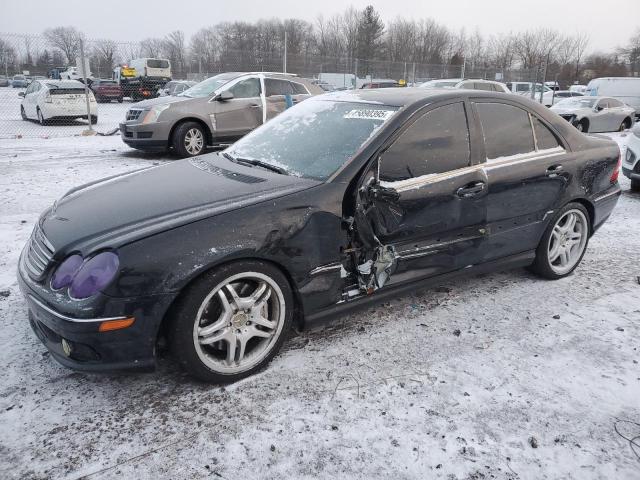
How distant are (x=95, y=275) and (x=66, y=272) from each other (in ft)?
0.69

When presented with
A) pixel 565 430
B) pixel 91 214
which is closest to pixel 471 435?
pixel 565 430

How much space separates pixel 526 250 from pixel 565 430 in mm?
1755

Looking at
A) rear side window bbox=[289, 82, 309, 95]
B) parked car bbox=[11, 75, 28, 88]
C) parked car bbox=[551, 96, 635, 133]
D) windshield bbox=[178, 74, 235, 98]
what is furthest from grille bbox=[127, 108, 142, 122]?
parked car bbox=[11, 75, 28, 88]

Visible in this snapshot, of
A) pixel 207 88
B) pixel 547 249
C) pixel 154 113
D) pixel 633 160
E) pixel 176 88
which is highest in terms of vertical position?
pixel 176 88

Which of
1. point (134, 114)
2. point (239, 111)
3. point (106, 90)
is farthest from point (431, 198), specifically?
point (106, 90)

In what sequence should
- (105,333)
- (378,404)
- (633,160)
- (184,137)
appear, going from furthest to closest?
(184,137)
(633,160)
(378,404)
(105,333)

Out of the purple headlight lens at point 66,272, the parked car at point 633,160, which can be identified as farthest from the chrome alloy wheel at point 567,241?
the parked car at point 633,160

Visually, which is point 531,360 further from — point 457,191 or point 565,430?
point 457,191

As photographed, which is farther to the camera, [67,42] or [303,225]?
[67,42]

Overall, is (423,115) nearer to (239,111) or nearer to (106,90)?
(239,111)

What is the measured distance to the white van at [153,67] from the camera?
32531mm

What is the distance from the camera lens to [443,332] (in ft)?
10.7

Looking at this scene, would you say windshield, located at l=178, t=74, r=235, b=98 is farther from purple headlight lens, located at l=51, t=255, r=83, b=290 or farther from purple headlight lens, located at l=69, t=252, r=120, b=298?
purple headlight lens, located at l=69, t=252, r=120, b=298

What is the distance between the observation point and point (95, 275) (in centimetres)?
A: 231
